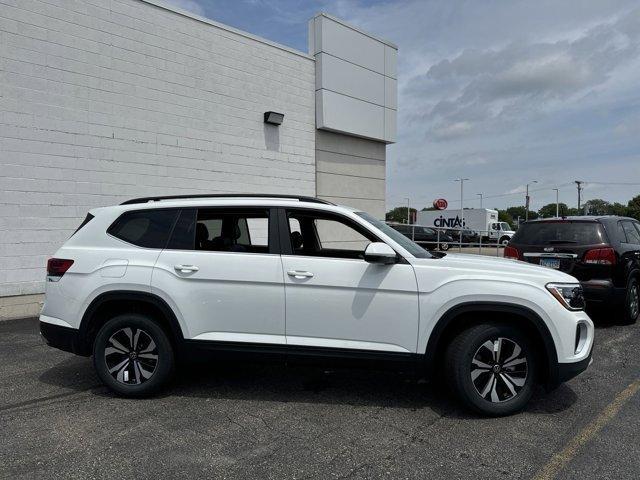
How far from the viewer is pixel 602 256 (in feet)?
22.3

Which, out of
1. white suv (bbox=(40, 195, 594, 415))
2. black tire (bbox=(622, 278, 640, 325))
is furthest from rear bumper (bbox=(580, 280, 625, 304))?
white suv (bbox=(40, 195, 594, 415))

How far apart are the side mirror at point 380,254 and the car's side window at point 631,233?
17.8ft

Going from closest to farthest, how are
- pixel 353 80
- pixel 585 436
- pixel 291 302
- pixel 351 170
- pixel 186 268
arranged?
1. pixel 585 436
2. pixel 291 302
3. pixel 186 268
4. pixel 353 80
5. pixel 351 170

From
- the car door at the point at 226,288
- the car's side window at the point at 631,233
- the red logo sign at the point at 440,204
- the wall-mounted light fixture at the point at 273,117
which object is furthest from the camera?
the red logo sign at the point at 440,204

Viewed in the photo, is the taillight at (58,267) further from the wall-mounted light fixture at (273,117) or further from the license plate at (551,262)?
the wall-mounted light fixture at (273,117)

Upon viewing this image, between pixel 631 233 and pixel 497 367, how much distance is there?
538cm

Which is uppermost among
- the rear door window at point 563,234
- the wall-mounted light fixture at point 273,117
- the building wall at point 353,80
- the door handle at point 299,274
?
the building wall at point 353,80

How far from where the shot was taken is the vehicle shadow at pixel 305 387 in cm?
415

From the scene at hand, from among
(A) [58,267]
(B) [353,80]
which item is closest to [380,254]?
(A) [58,267]

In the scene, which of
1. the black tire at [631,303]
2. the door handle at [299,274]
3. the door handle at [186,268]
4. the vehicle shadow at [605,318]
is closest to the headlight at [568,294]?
the door handle at [299,274]

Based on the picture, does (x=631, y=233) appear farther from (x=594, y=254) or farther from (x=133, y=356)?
(x=133, y=356)

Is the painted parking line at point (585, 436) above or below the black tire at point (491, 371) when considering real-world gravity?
below

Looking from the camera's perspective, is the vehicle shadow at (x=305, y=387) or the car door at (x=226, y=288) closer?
the car door at (x=226, y=288)

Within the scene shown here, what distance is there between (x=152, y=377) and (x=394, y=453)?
2.19 metres
